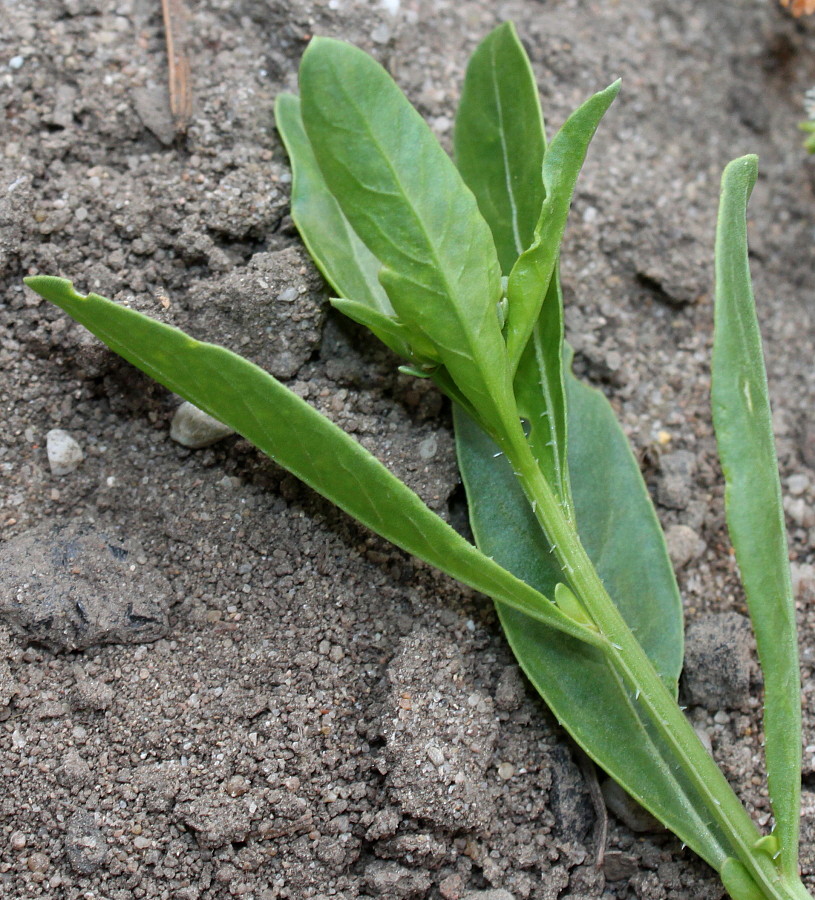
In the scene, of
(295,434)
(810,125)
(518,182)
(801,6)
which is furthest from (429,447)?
(801,6)

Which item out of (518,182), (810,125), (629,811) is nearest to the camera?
(629,811)

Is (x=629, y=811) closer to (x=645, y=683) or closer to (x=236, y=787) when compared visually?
(x=645, y=683)

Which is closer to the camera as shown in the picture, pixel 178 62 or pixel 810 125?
pixel 178 62

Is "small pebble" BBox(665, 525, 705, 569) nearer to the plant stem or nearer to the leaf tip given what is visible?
the plant stem

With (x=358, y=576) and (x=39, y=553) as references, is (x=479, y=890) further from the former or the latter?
(x=39, y=553)

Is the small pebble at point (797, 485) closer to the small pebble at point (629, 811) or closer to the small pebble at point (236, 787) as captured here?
the small pebble at point (629, 811)

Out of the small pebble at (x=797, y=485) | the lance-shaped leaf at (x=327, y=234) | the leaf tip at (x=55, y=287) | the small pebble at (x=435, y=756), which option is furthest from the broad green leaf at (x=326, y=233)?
the small pebble at (x=797, y=485)

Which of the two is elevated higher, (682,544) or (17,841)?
(682,544)

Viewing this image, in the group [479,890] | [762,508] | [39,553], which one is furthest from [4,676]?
[762,508]
